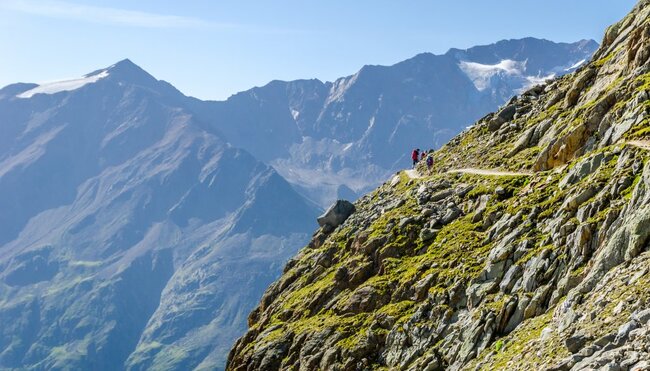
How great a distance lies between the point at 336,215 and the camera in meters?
88.2

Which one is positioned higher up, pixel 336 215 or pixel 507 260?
pixel 336 215

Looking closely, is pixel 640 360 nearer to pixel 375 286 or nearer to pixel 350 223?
pixel 375 286

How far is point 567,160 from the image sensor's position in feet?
190

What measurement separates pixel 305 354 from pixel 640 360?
3604 centimetres

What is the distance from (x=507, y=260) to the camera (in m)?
45.4

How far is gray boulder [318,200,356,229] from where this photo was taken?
87.6 meters

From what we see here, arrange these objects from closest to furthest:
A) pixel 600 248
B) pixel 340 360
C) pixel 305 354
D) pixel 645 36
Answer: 1. pixel 600 248
2. pixel 340 360
3. pixel 305 354
4. pixel 645 36

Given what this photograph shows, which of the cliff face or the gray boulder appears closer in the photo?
the cliff face

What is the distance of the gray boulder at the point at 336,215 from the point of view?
3450 inches

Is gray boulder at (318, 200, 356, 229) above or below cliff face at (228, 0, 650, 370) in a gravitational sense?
above

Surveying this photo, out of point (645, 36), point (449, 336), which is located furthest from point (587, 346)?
point (645, 36)

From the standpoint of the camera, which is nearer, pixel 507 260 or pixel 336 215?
pixel 507 260

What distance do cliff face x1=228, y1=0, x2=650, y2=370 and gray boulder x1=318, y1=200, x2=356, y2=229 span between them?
178 centimetres

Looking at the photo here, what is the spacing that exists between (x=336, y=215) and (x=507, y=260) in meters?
44.2
